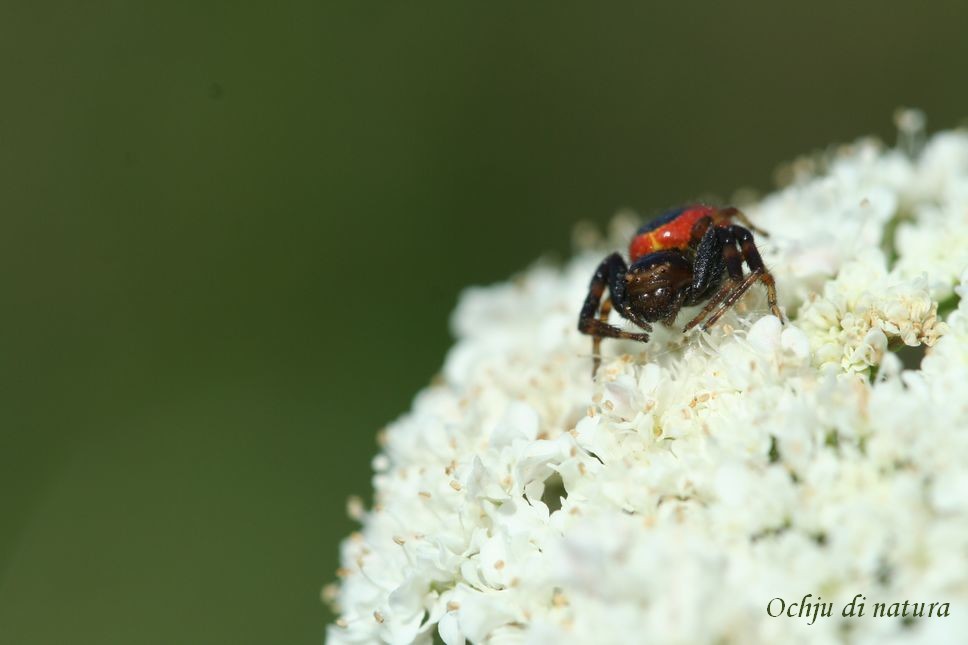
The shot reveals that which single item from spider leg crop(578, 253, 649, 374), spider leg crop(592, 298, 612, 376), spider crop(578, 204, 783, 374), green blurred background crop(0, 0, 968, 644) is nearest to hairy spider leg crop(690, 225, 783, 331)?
spider crop(578, 204, 783, 374)

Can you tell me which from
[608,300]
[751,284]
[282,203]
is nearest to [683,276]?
[751,284]

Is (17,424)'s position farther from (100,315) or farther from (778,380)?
(778,380)

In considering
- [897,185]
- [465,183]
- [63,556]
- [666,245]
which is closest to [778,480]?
[666,245]

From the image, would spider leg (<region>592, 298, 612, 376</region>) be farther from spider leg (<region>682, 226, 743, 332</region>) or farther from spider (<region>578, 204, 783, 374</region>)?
spider leg (<region>682, 226, 743, 332</region>)

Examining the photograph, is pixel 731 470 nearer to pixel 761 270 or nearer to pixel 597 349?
pixel 761 270

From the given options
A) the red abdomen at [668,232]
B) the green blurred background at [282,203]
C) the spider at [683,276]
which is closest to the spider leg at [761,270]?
the spider at [683,276]

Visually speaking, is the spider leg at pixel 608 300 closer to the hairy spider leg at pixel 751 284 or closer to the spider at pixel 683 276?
the spider at pixel 683 276
